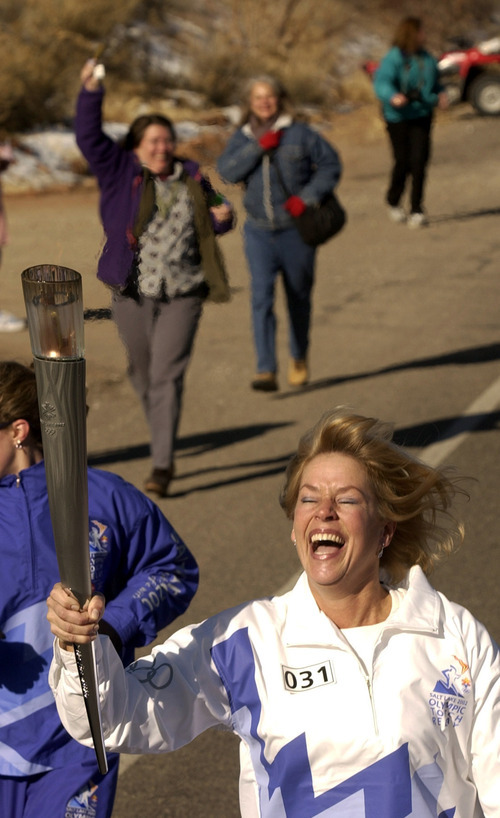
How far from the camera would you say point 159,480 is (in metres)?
7.05

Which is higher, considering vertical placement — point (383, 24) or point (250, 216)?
point (250, 216)

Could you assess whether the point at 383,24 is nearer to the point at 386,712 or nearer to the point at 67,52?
the point at 67,52

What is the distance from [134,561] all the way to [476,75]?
21490 mm

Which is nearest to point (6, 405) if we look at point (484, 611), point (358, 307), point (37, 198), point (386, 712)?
point (386, 712)

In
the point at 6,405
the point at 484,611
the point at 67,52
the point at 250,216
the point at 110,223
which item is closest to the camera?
the point at 110,223

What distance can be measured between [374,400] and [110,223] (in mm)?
6466

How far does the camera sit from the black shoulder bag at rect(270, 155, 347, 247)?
332 inches

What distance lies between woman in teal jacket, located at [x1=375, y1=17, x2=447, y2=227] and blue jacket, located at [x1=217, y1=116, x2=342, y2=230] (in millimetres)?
5432

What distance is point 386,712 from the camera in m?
2.65

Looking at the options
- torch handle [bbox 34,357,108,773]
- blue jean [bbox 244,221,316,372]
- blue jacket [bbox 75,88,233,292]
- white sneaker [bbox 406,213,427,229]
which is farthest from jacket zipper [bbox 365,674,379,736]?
white sneaker [bbox 406,213,427,229]

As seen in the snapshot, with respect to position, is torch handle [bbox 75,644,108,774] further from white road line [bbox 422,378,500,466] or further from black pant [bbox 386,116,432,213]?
black pant [bbox 386,116,432,213]

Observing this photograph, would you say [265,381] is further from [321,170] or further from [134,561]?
[134,561]

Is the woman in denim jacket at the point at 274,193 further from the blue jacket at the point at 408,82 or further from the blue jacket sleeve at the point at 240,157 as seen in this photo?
the blue jacket at the point at 408,82

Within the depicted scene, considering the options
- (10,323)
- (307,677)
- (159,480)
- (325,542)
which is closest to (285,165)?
(159,480)
